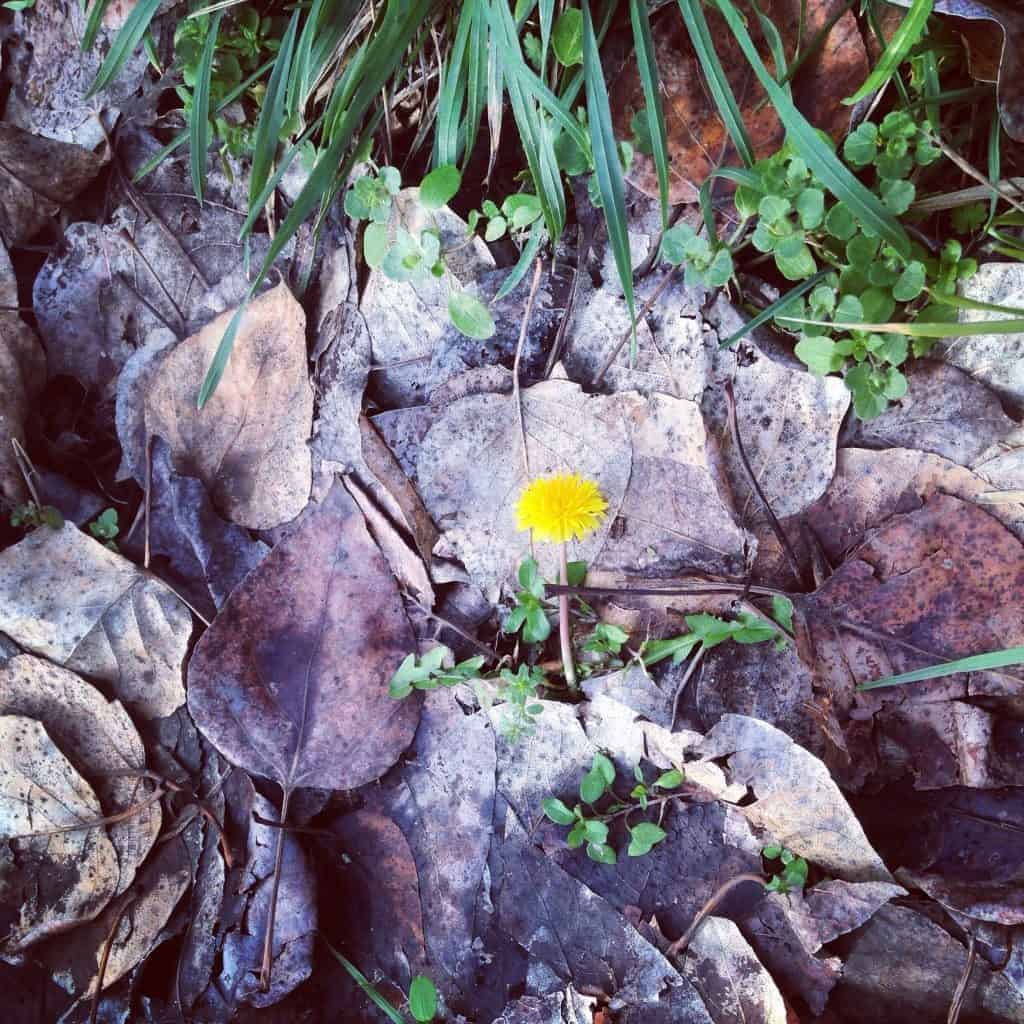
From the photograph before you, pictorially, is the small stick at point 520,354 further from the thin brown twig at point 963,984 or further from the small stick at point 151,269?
the thin brown twig at point 963,984

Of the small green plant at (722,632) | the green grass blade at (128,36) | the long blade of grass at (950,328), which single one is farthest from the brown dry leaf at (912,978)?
the green grass blade at (128,36)

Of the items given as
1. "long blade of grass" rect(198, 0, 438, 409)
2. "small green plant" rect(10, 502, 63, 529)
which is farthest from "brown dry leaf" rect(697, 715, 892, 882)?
"small green plant" rect(10, 502, 63, 529)

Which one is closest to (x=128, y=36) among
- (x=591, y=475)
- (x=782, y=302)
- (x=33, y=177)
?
(x=33, y=177)

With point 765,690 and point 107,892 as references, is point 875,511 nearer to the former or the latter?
point 765,690

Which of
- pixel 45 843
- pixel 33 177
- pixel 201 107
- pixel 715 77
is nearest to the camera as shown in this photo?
pixel 715 77

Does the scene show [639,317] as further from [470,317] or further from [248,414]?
[248,414]

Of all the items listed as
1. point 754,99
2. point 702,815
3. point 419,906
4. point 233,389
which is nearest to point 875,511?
point 702,815
